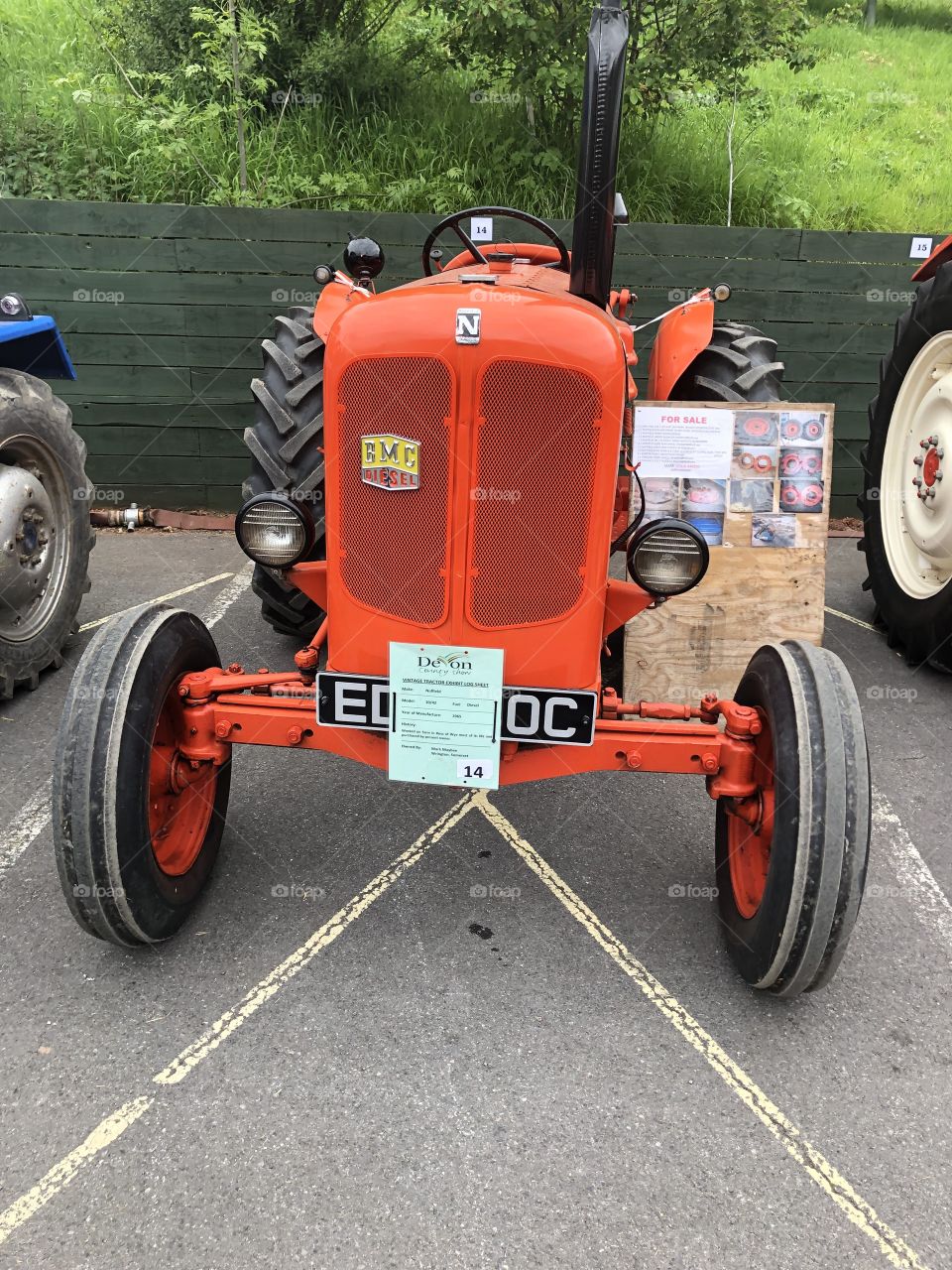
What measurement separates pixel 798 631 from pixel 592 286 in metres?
2.01

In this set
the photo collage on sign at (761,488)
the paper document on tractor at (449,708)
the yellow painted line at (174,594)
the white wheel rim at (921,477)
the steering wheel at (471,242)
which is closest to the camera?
the paper document on tractor at (449,708)

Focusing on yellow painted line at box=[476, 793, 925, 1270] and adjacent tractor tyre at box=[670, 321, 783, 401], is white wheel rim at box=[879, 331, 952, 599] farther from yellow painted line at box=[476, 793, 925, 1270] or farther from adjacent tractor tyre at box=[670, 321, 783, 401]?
yellow painted line at box=[476, 793, 925, 1270]

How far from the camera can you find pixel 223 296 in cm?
590

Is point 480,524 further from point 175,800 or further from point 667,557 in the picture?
point 175,800

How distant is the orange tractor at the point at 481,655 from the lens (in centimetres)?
224

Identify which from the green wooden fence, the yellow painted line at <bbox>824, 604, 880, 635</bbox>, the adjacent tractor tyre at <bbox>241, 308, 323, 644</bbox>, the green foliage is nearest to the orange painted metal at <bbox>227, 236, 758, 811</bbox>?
the adjacent tractor tyre at <bbox>241, 308, 323, 644</bbox>

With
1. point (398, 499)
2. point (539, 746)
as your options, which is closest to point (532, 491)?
point (398, 499)

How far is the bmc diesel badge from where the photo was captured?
2334 mm

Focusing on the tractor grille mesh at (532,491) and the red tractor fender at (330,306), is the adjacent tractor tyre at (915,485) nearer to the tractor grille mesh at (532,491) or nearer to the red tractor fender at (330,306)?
the tractor grille mesh at (532,491)

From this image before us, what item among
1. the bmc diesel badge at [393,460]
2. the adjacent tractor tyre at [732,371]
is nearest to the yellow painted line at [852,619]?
the adjacent tractor tyre at [732,371]

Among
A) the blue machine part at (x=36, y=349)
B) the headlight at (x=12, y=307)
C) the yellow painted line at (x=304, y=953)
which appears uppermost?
the headlight at (x=12, y=307)

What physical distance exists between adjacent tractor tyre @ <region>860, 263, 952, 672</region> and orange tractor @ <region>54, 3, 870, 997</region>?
86.1 inches

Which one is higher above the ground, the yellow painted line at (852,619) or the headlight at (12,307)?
the headlight at (12,307)

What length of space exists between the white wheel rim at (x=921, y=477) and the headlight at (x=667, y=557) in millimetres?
2326
